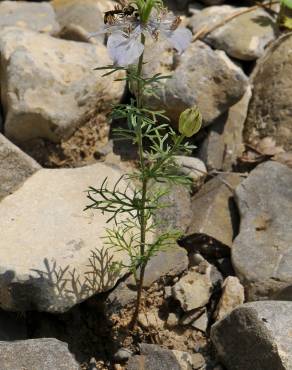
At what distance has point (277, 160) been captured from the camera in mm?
4309

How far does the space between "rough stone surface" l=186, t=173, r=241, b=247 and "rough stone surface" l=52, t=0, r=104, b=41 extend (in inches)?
61.2

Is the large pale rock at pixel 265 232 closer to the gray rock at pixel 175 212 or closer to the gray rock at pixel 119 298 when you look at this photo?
the gray rock at pixel 175 212

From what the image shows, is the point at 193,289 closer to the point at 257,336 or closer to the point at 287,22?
the point at 257,336

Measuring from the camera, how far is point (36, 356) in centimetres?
314

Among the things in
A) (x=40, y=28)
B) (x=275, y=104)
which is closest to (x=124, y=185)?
(x=275, y=104)

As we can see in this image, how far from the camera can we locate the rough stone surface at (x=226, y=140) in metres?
4.37

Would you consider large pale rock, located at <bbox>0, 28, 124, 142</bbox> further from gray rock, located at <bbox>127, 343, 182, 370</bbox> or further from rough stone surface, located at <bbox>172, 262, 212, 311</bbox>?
gray rock, located at <bbox>127, 343, 182, 370</bbox>

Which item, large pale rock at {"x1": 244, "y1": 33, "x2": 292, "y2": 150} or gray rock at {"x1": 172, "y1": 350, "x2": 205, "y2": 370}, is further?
large pale rock at {"x1": 244, "y1": 33, "x2": 292, "y2": 150}

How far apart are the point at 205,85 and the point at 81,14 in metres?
1.31

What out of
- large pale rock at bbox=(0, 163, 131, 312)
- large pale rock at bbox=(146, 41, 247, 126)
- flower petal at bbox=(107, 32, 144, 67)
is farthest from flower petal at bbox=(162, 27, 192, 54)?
large pale rock at bbox=(146, 41, 247, 126)

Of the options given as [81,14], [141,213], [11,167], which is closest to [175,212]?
[141,213]

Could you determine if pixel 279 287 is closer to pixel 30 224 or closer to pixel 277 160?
pixel 277 160

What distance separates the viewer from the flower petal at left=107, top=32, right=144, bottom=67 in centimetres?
249

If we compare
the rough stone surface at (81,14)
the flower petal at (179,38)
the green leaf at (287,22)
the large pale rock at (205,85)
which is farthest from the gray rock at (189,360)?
the green leaf at (287,22)
